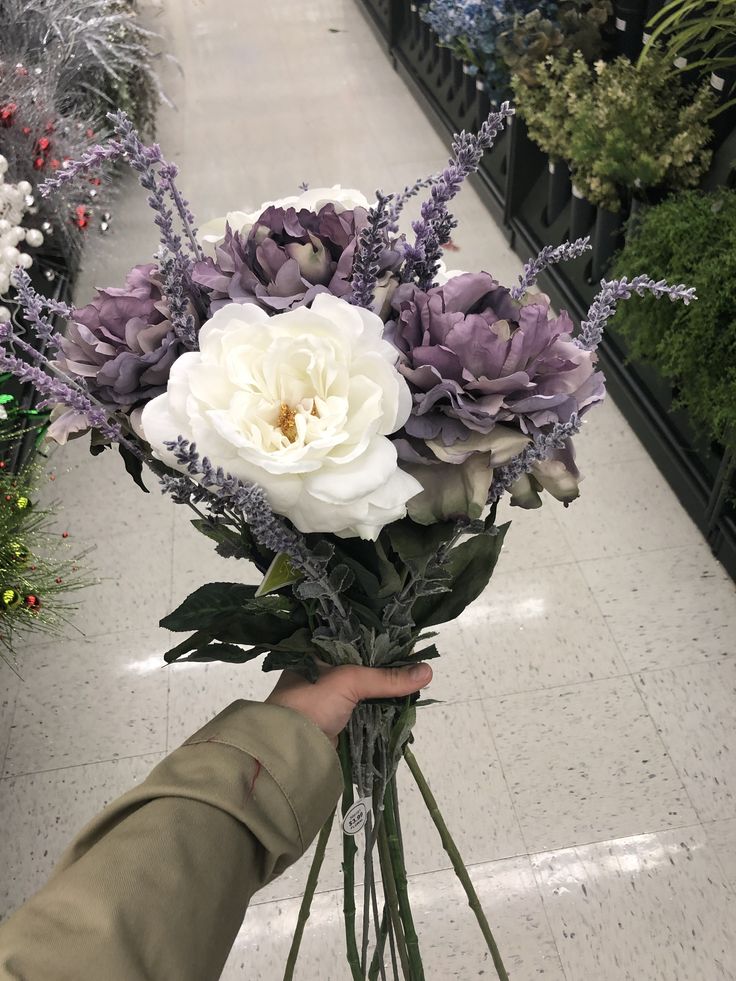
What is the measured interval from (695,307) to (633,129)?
669mm

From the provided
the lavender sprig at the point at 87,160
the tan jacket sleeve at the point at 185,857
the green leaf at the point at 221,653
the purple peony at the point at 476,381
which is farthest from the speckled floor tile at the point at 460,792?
the lavender sprig at the point at 87,160

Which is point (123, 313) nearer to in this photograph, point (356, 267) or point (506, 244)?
point (356, 267)

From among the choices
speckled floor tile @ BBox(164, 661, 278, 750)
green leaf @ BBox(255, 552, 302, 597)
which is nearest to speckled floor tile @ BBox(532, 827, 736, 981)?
speckled floor tile @ BBox(164, 661, 278, 750)

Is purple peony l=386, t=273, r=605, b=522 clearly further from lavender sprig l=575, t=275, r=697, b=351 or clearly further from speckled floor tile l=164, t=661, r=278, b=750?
speckled floor tile l=164, t=661, r=278, b=750

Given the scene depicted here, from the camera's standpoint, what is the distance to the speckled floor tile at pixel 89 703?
2.11 m

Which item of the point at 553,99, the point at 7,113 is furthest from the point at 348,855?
the point at 7,113

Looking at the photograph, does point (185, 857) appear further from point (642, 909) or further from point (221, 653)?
point (642, 909)

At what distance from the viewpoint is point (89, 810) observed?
199cm

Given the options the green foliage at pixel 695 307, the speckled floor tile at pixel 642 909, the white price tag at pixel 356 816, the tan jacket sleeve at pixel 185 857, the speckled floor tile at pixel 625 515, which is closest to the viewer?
the tan jacket sleeve at pixel 185 857

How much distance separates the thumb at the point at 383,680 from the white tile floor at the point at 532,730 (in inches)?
44.1

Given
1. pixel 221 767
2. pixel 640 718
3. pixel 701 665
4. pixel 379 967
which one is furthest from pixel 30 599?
pixel 701 665

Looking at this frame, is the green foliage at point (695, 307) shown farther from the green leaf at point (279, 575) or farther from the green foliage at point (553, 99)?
the green leaf at point (279, 575)

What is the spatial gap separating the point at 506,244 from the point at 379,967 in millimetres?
3089

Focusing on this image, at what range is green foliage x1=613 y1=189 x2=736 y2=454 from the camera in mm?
2008
